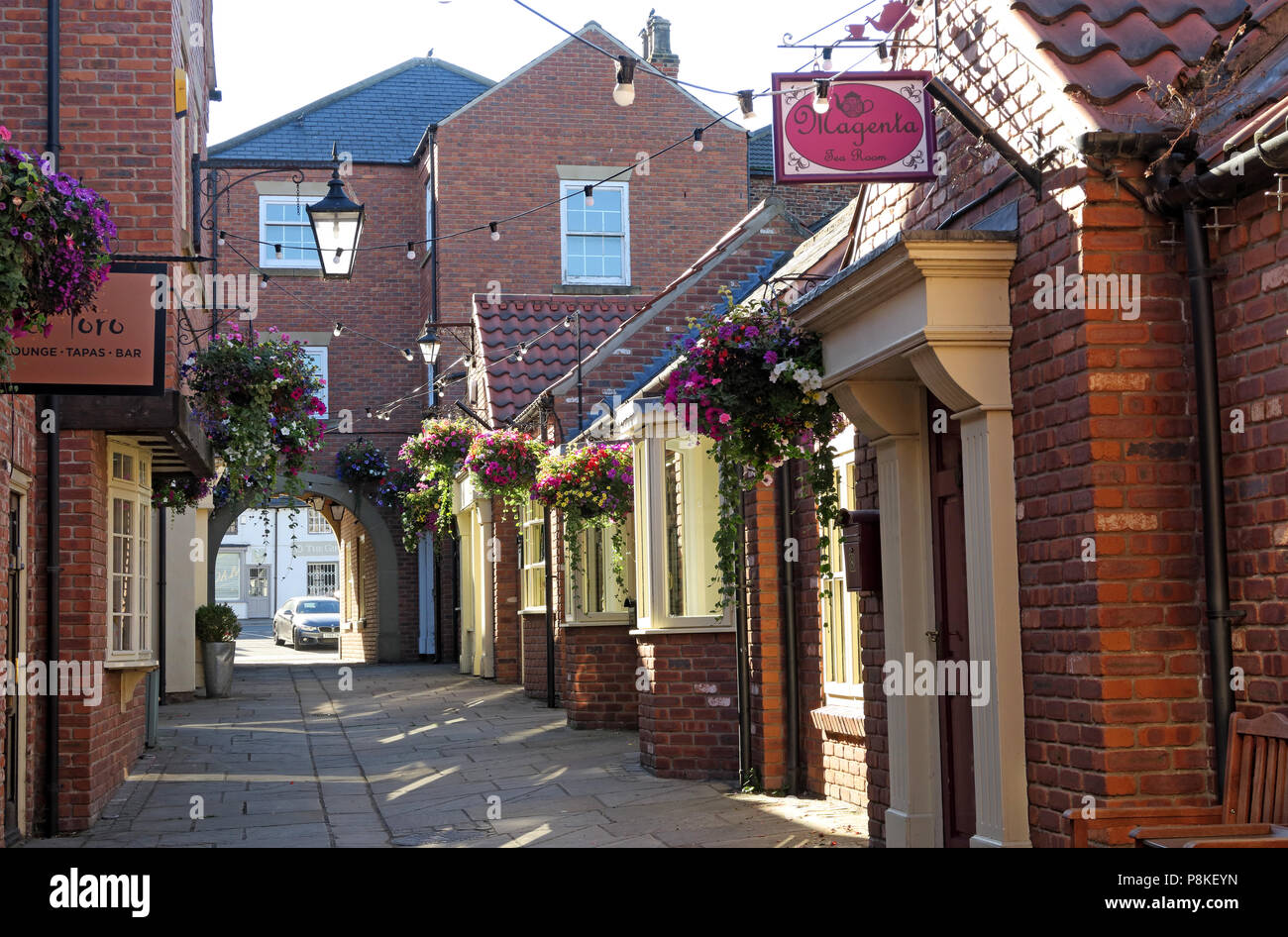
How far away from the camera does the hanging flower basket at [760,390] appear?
756cm

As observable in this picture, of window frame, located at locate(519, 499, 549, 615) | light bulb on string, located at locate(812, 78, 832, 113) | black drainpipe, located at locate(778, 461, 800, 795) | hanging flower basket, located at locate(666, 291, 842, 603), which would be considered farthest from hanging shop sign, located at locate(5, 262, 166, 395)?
window frame, located at locate(519, 499, 549, 615)

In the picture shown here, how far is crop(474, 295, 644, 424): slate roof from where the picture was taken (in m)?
19.3

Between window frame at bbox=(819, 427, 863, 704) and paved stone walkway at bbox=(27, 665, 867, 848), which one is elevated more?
window frame at bbox=(819, 427, 863, 704)

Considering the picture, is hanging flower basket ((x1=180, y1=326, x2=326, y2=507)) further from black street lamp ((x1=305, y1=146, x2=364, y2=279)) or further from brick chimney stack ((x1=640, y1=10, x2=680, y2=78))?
brick chimney stack ((x1=640, y1=10, x2=680, y2=78))

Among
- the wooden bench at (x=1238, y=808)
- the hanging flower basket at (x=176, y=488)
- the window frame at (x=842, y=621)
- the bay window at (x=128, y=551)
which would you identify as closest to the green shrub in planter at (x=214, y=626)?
the hanging flower basket at (x=176, y=488)

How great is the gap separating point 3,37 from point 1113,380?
8.48 m

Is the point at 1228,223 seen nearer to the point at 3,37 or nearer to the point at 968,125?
the point at 968,125

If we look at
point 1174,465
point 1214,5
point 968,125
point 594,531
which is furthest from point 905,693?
point 594,531

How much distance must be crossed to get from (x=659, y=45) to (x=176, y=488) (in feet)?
54.8

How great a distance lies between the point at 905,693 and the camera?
7.12 meters

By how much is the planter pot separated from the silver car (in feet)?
58.7

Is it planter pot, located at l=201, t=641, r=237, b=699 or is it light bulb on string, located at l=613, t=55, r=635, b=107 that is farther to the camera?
planter pot, located at l=201, t=641, r=237, b=699

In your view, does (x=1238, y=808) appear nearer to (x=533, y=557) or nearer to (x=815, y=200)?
(x=533, y=557)

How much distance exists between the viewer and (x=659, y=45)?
89.6ft
